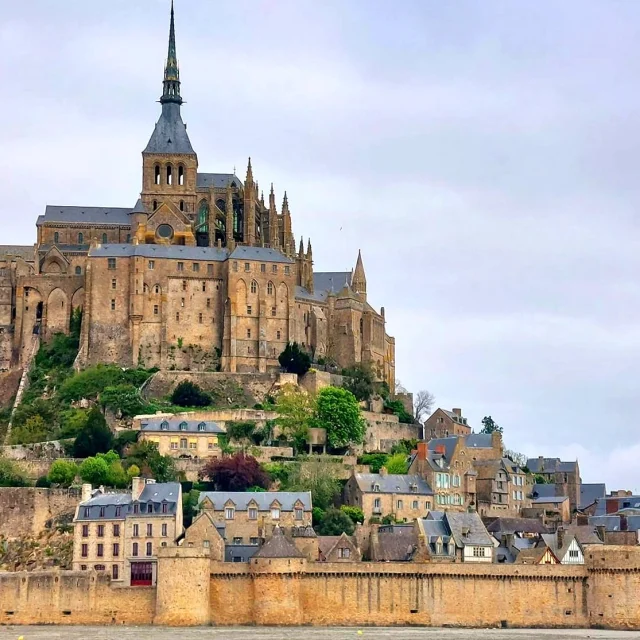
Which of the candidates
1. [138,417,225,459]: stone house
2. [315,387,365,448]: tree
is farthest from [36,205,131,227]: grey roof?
[138,417,225,459]: stone house

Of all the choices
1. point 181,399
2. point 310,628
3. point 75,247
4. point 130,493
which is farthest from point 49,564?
point 75,247

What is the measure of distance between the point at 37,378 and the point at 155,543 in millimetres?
28889

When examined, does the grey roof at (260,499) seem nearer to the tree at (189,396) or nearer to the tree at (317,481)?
the tree at (317,481)

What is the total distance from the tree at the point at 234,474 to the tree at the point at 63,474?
7051mm

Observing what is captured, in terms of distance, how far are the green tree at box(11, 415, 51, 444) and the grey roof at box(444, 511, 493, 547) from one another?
84.0ft

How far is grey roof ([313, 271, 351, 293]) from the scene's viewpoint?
119m

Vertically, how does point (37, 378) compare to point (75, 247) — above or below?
below

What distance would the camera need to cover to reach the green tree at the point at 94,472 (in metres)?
90.7

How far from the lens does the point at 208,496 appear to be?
8669cm

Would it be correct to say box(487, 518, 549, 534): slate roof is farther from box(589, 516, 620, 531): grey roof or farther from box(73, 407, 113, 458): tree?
box(73, 407, 113, 458): tree

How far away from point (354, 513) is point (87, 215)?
35.4 m

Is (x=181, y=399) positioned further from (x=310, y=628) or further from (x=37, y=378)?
(x=310, y=628)

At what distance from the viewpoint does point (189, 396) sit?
104 metres

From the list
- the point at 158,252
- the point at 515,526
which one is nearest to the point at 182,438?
the point at 158,252
